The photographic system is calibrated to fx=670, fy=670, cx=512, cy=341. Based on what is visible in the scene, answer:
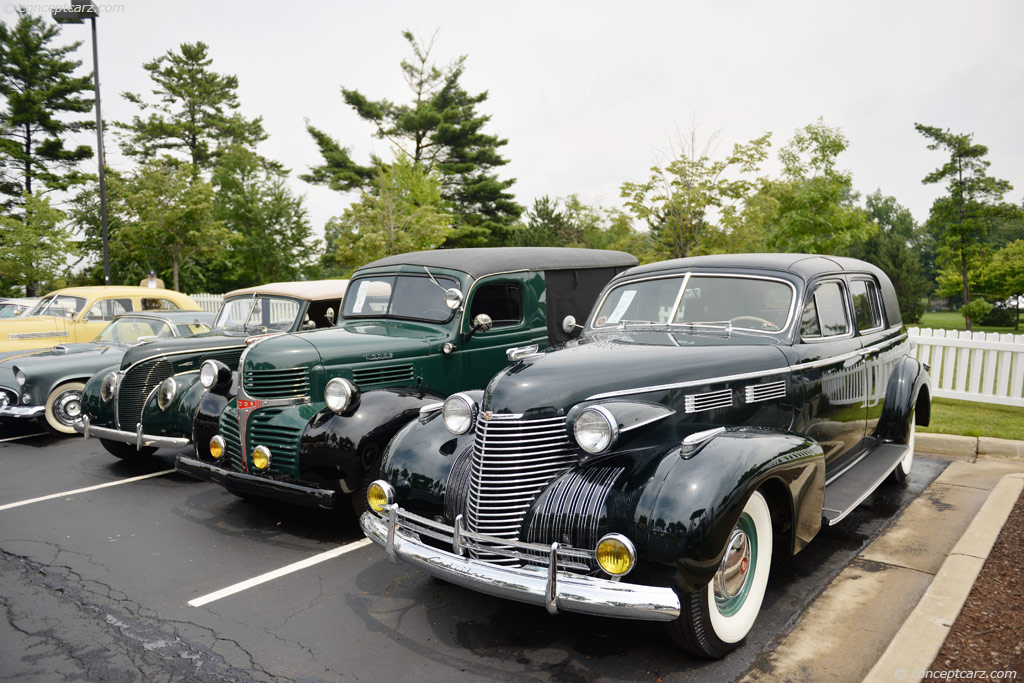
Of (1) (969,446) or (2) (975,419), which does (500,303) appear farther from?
(2) (975,419)

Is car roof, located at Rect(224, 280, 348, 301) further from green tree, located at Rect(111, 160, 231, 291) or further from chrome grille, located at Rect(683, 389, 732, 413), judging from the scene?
green tree, located at Rect(111, 160, 231, 291)

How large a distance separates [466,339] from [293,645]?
319 centimetres

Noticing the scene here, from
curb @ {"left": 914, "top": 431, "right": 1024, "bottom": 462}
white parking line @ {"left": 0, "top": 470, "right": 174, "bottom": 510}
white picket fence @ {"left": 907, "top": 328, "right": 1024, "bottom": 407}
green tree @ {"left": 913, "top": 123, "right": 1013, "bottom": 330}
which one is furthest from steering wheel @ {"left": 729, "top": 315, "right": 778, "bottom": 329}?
green tree @ {"left": 913, "top": 123, "right": 1013, "bottom": 330}

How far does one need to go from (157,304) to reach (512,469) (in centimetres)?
1092

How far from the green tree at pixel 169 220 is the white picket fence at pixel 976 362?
24944 millimetres

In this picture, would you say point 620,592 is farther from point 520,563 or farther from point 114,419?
point 114,419

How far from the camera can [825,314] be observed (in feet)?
15.6

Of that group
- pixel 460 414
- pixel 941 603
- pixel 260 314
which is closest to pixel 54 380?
pixel 260 314

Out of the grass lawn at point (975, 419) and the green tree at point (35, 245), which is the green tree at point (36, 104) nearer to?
the green tree at point (35, 245)

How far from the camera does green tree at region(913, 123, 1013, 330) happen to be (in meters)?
34.6

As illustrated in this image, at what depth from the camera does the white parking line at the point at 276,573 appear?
406 centimetres

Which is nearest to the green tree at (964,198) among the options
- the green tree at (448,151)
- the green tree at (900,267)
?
the green tree at (900,267)

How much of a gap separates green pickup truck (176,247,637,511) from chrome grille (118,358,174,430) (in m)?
1.52

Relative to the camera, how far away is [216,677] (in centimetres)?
316
